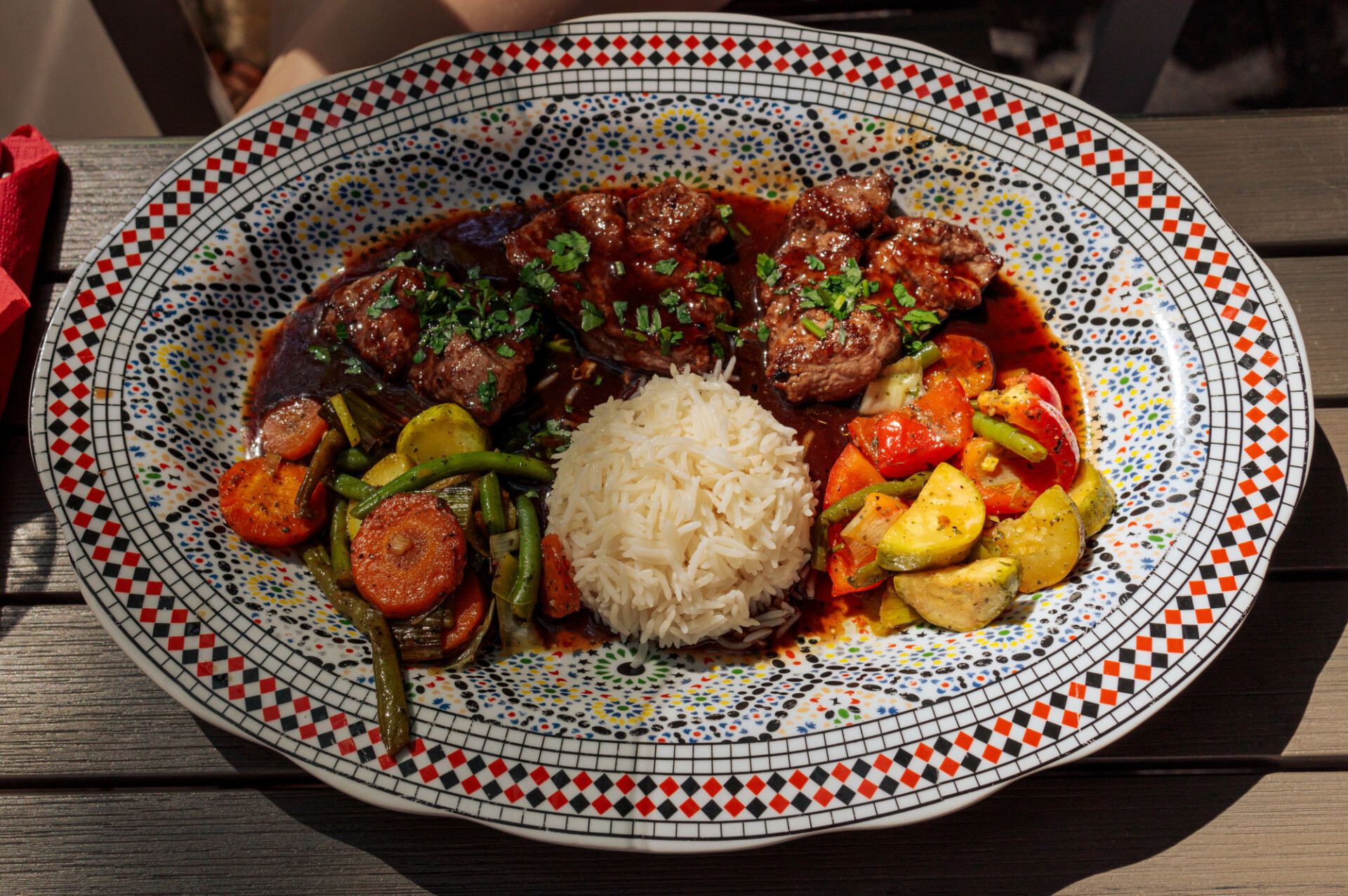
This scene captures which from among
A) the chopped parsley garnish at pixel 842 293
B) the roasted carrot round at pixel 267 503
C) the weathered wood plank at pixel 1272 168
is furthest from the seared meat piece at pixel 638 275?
the weathered wood plank at pixel 1272 168

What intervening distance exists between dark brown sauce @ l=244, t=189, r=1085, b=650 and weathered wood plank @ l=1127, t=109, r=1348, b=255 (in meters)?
1.16

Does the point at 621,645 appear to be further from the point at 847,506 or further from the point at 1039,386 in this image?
the point at 1039,386

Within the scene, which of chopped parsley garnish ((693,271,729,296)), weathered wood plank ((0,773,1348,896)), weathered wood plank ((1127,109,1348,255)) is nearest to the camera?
weathered wood plank ((0,773,1348,896))

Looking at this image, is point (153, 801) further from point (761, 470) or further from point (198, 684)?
point (761, 470)

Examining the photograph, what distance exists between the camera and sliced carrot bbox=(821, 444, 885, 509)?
353cm

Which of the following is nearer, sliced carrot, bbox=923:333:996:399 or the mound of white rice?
the mound of white rice

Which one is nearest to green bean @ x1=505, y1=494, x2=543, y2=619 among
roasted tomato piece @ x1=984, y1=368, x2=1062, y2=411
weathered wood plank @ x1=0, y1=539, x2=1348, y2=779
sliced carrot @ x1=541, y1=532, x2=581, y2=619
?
sliced carrot @ x1=541, y1=532, x2=581, y2=619

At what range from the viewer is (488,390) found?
3.58m

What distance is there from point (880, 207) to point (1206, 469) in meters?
1.80

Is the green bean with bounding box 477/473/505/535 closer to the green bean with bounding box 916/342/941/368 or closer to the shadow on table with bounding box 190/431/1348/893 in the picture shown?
the shadow on table with bounding box 190/431/1348/893

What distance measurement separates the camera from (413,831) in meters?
2.96

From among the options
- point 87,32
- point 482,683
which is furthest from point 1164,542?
point 87,32

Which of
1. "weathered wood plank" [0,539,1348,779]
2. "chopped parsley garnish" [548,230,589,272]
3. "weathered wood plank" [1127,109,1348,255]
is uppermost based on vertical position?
"weathered wood plank" [1127,109,1348,255]

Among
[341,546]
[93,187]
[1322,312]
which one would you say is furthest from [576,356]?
[1322,312]
